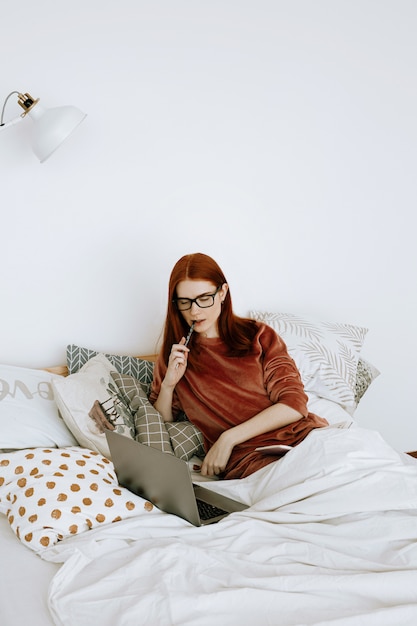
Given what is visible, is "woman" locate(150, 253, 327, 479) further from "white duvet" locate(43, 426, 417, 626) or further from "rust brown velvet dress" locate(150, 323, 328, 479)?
"white duvet" locate(43, 426, 417, 626)

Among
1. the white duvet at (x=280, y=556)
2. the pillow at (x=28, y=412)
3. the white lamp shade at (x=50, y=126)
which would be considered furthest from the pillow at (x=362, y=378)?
the white lamp shade at (x=50, y=126)

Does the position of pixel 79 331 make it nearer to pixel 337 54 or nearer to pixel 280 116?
pixel 280 116

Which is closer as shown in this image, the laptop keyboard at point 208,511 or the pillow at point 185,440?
the laptop keyboard at point 208,511

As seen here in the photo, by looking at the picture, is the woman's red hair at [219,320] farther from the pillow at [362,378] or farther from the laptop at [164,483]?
the pillow at [362,378]

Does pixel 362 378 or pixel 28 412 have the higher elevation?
pixel 362 378

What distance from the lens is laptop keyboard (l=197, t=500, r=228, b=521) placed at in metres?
1.66

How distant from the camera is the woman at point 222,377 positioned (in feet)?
6.17

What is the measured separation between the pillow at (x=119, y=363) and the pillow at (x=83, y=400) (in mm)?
116

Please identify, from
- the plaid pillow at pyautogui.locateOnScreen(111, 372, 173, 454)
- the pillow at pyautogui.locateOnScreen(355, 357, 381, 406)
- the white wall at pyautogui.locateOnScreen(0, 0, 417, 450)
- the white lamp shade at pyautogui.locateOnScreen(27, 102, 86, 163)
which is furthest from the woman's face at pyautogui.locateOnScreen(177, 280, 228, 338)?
the pillow at pyautogui.locateOnScreen(355, 357, 381, 406)

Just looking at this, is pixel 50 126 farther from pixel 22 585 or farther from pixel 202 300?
pixel 22 585

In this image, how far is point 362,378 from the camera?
2.58 metres

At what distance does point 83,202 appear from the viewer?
2.24 meters

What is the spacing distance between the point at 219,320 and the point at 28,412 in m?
0.63

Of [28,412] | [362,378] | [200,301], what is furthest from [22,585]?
[362,378]
